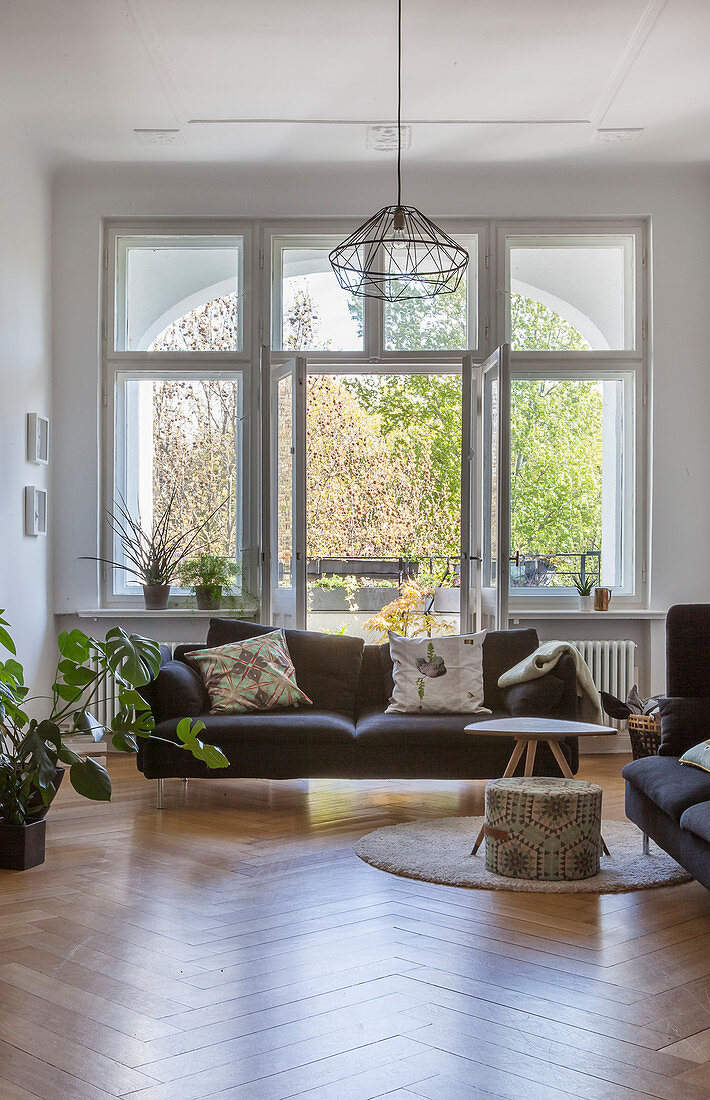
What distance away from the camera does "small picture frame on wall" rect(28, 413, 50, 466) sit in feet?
19.3

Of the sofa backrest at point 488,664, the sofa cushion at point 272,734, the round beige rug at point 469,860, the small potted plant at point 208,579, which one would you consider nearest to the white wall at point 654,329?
the small potted plant at point 208,579

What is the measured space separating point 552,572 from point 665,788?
3.21 m

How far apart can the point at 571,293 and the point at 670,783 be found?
3960 millimetres

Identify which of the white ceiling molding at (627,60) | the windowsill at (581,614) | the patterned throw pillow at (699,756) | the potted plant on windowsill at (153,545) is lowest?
the patterned throw pillow at (699,756)

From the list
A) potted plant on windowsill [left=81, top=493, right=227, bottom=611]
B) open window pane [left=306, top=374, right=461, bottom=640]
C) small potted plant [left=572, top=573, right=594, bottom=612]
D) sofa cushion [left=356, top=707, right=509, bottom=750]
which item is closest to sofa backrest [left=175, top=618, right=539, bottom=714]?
sofa cushion [left=356, top=707, right=509, bottom=750]

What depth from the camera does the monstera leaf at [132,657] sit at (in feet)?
13.2

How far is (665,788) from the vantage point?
3.42 m

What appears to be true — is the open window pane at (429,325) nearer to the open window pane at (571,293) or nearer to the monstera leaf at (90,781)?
the open window pane at (571,293)

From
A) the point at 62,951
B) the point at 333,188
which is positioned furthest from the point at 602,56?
the point at 62,951

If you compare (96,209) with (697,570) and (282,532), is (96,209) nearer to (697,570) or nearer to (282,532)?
(282,532)

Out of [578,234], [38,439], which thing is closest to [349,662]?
[38,439]

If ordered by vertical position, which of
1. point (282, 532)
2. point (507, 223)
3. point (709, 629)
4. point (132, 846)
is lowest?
point (132, 846)

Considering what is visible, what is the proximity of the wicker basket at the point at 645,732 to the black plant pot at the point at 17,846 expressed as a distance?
253 cm

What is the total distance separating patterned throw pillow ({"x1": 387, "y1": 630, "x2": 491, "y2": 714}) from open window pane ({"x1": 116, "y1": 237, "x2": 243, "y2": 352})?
244cm
